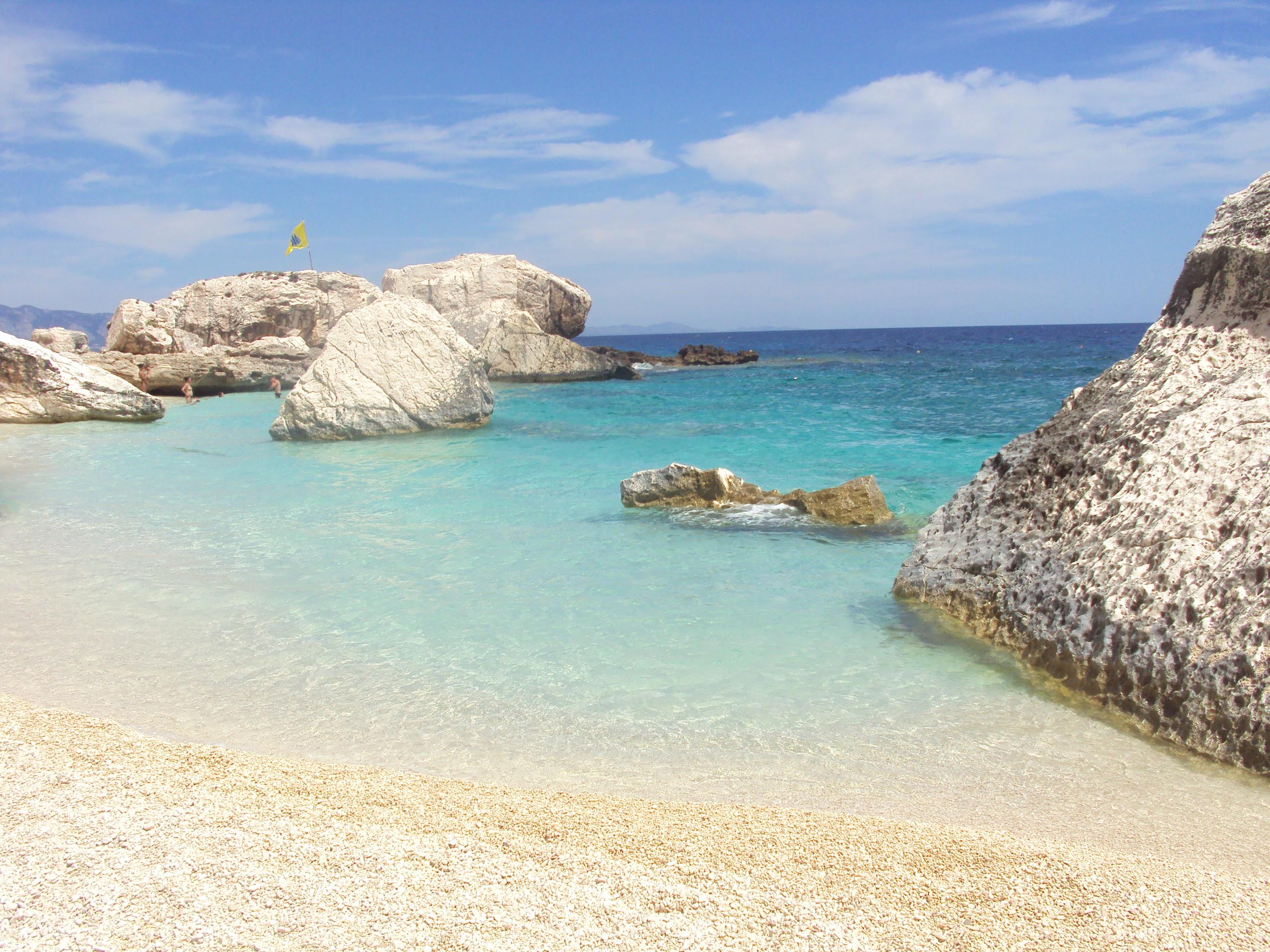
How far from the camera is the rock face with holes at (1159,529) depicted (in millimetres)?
3916

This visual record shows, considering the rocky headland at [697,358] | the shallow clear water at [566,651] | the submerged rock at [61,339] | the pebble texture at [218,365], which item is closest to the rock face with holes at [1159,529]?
the shallow clear water at [566,651]

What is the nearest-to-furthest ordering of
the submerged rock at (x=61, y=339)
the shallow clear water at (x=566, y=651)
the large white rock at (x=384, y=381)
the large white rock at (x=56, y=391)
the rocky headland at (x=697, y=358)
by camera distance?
1. the shallow clear water at (x=566, y=651)
2. the large white rock at (x=384, y=381)
3. the large white rock at (x=56, y=391)
4. the submerged rock at (x=61, y=339)
5. the rocky headland at (x=697, y=358)

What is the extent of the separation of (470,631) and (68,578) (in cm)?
402

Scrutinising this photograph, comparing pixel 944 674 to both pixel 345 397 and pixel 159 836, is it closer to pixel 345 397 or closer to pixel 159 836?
pixel 159 836

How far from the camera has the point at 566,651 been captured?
564 centimetres

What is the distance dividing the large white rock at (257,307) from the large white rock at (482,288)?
2588 mm

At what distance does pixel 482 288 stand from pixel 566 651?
36310mm

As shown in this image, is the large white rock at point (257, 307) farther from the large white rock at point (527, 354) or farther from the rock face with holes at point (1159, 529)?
the rock face with holes at point (1159, 529)

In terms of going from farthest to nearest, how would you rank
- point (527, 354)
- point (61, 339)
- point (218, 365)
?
point (527, 354) < point (61, 339) < point (218, 365)

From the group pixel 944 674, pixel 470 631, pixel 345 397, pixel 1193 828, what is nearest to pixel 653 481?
pixel 470 631

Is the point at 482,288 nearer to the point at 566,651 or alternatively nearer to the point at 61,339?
the point at 61,339

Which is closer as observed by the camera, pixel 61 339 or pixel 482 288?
pixel 61 339

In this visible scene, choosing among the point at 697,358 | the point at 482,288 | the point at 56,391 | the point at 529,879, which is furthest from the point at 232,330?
the point at 529,879

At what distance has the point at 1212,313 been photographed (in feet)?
18.0
